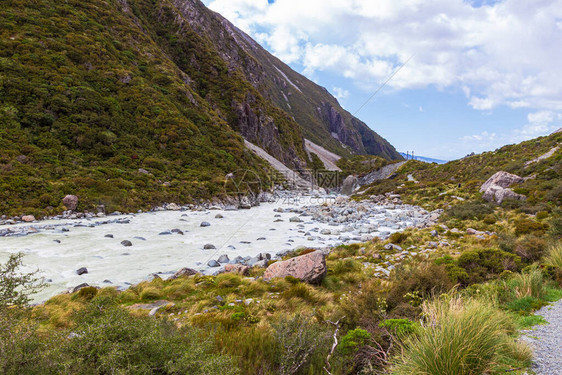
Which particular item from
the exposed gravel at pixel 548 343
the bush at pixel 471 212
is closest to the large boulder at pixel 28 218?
the exposed gravel at pixel 548 343

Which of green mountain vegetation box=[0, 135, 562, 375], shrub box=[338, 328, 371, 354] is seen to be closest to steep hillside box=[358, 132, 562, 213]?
green mountain vegetation box=[0, 135, 562, 375]

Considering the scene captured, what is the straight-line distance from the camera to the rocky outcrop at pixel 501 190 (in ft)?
67.1

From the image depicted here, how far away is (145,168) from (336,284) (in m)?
26.2

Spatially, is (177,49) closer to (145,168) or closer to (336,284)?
(145,168)

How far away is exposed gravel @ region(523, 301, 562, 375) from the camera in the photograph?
3629 millimetres

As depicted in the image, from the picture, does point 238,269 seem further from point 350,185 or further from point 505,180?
point 350,185

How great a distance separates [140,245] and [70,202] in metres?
Result: 9.16

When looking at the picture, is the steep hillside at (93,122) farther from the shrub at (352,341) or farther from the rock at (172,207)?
the shrub at (352,341)

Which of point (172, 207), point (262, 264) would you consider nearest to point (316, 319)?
point (262, 264)

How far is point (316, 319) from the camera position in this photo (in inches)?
224

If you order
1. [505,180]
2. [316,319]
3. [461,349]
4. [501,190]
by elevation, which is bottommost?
[316,319]

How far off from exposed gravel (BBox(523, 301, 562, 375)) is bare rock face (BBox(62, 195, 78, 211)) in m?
23.8

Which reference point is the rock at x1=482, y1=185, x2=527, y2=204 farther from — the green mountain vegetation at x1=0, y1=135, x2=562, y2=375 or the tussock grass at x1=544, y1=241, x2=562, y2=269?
the tussock grass at x1=544, y1=241, x2=562, y2=269

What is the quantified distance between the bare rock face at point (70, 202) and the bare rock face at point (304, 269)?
1708cm
